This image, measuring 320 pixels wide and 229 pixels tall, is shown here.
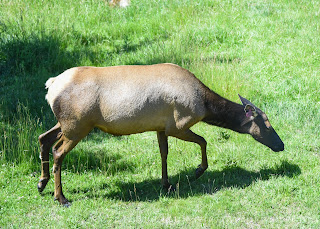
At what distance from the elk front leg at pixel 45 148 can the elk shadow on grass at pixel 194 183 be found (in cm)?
50

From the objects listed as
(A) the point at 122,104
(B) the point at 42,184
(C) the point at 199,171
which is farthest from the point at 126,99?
(B) the point at 42,184

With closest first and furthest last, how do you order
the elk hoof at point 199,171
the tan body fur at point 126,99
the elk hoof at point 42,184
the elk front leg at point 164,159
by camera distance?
the tan body fur at point 126,99, the elk hoof at point 42,184, the elk front leg at point 164,159, the elk hoof at point 199,171

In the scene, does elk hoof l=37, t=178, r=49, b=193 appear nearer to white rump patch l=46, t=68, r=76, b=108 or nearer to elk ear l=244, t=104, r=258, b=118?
white rump patch l=46, t=68, r=76, b=108

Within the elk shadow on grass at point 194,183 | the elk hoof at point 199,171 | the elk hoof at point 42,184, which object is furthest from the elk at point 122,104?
the elk hoof at point 199,171

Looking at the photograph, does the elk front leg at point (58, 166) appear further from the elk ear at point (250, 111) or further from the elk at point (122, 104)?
the elk ear at point (250, 111)

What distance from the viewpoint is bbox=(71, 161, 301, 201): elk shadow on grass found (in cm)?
689

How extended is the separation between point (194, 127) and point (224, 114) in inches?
64.6

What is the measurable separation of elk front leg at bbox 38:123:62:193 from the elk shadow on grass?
50 cm

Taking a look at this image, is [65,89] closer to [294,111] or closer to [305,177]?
[305,177]

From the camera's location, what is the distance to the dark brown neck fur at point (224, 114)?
7070 millimetres

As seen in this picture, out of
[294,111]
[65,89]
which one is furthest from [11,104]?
[294,111]

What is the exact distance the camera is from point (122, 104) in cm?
646

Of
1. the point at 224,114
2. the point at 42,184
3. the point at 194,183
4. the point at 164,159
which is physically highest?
the point at 224,114

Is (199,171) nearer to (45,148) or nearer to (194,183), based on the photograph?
(194,183)
